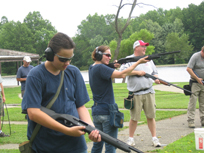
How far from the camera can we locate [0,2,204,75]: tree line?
81875mm

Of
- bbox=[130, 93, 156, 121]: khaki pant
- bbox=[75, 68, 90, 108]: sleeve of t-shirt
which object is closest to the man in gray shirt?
bbox=[130, 93, 156, 121]: khaki pant

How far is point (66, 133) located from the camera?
2758 mm

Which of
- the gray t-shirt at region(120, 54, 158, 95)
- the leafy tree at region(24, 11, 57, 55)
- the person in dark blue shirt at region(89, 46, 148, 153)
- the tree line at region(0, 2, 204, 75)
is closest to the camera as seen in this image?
the person in dark blue shirt at region(89, 46, 148, 153)

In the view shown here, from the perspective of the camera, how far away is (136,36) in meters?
78.8

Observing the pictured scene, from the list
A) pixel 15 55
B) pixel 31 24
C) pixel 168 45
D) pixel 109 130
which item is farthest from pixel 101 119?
pixel 31 24

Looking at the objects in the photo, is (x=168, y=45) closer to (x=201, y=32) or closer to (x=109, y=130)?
(x=201, y=32)

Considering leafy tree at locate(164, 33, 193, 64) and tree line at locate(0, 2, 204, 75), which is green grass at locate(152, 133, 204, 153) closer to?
tree line at locate(0, 2, 204, 75)

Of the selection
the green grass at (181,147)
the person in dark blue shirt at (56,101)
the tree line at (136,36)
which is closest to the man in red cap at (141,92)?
the green grass at (181,147)

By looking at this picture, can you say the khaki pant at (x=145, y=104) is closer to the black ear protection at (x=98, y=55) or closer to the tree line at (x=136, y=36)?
the black ear protection at (x=98, y=55)

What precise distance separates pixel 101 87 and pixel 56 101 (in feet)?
6.27

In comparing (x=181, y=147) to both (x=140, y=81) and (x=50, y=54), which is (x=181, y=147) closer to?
(x=140, y=81)

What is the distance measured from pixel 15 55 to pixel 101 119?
33325 mm

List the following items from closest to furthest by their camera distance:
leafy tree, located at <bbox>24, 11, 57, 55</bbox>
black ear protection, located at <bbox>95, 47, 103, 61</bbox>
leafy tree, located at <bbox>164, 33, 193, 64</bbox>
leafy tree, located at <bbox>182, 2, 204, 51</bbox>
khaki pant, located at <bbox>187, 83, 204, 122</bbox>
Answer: black ear protection, located at <bbox>95, 47, 103, 61</bbox> < khaki pant, located at <bbox>187, 83, 204, 122</bbox> < leafy tree, located at <bbox>164, 33, 193, 64</bbox> < leafy tree, located at <bbox>182, 2, 204, 51</bbox> < leafy tree, located at <bbox>24, 11, 57, 55</bbox>

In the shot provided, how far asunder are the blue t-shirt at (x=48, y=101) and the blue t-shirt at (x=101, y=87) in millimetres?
1692
